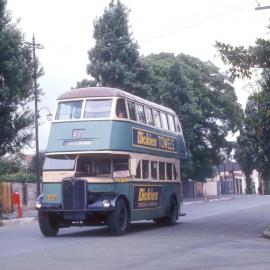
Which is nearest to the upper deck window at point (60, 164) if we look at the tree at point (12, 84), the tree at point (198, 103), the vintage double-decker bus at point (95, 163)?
the vintage double-decker bus at point (95, 163)

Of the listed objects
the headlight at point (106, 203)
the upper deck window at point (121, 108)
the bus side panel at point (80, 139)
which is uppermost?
the upper deck window at point (121, 108)

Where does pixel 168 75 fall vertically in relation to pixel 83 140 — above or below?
above

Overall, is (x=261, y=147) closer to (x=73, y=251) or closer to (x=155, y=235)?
(x=155, y=235)

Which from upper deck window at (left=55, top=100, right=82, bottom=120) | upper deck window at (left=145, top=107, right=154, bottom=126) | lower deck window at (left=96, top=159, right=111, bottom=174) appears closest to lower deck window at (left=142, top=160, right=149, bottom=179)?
upper deck window at (left=145, top=107, right=154, bottom=126)

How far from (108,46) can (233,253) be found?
28011 millimetres

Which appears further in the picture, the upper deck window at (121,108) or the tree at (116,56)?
the tree at (116,56)

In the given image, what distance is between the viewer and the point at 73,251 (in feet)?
47.9

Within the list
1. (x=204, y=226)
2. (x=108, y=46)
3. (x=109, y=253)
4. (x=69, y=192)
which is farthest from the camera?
(x=108, y=46)

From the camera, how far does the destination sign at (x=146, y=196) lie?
20.3 m

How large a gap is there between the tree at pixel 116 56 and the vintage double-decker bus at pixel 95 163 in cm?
1900

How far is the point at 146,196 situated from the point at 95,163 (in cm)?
252

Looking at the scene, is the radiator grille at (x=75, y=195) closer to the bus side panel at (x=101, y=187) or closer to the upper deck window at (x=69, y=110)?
the bus side panel at (x=101, y=187)

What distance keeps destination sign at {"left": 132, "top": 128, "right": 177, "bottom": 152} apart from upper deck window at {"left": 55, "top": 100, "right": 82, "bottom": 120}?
1.85 meters

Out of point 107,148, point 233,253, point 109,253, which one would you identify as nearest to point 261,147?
point 107,148
